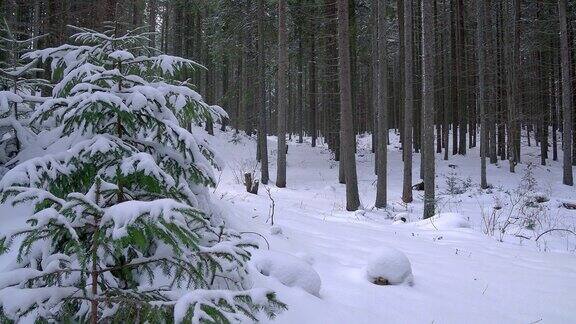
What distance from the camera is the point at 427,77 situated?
32.8ft

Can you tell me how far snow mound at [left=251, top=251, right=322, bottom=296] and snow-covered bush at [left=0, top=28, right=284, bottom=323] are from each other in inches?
30.2

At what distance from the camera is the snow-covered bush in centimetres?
167

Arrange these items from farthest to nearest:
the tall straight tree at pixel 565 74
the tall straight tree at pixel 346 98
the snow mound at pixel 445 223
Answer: the tall straight tree at pixel 565 74 → the tall straight tree at pixel 346 98 → the snow mound at pixel 445 223

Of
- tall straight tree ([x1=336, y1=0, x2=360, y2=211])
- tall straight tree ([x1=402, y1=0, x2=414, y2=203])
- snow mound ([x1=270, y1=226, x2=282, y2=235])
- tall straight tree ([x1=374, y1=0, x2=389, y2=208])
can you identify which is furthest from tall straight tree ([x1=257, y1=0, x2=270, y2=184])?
snow mound ([x1=270, y1=226, x2=282, y2=235])

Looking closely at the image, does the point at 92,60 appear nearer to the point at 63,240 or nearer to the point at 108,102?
the point at 108,102

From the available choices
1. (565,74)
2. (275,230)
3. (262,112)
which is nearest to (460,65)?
(565,74)

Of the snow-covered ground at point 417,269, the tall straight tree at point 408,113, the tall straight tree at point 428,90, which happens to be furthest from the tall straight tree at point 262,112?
the tall straight tree at point 428,90

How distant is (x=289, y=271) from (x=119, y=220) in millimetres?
1959

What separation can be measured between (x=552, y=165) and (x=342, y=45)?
18.6 meters

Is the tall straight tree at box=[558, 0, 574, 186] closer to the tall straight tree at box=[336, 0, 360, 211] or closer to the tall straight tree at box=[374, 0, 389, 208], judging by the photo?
the tall straight tree at box=[374, 0, 389, 208]

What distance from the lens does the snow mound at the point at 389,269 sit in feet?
13.6

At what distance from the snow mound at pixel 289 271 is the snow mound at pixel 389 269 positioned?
99 cm

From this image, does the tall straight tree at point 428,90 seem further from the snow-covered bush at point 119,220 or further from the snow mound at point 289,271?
the snow-covered bush at point 119,220

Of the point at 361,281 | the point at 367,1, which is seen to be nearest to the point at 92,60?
the point at 361,281
